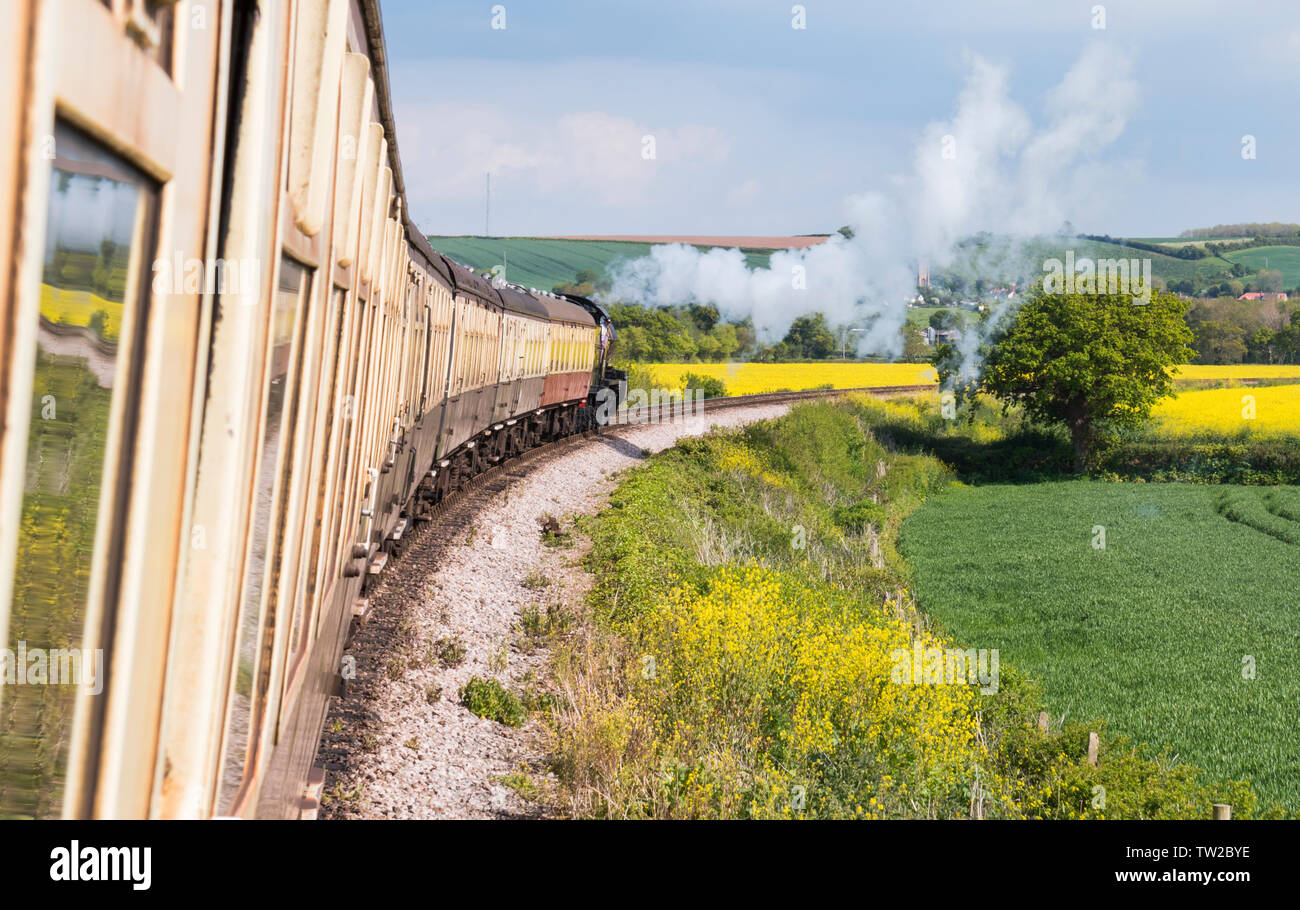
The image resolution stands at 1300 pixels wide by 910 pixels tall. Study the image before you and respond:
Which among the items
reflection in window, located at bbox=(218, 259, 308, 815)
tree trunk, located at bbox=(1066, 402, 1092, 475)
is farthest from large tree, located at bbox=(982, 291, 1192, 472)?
reflection in window, located at bbox=(218, 259, 308, 815)

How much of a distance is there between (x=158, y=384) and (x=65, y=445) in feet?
0.61

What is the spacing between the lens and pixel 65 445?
1.13 meters

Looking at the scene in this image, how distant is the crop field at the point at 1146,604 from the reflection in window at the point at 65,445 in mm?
14249

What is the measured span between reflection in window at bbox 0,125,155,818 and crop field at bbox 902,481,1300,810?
14.2m

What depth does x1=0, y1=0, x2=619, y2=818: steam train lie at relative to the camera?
0.99 metres

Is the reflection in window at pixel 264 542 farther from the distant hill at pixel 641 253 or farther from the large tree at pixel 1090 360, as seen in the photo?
the distant hill at pixel 641 253

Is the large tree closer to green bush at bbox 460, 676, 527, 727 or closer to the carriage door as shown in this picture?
green bush at bbox 460, 676, 527, 727

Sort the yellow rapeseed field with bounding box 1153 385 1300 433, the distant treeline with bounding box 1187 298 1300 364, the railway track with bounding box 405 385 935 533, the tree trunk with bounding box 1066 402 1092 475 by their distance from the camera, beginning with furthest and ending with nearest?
the distant treeline with bounding box 1187 298 1300 364 → the yellow rapeseed field with bounding box 1153 385 1300 433 → the tree trunk with bounding box 1066 402 1092 475 → the railway track with bounding box 405 385 935 533

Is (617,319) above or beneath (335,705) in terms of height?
above

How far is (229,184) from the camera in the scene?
5.22ft
